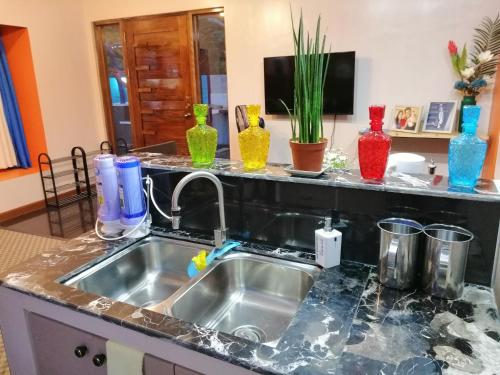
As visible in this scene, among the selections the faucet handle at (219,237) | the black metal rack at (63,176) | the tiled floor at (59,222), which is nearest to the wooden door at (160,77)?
the black metal rack at (63,176)

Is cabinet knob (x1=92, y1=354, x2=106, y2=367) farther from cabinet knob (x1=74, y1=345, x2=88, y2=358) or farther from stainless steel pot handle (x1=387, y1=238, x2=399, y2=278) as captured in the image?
stainless steel pot handle (x1=387, y1=238, x2=399, y2=278)

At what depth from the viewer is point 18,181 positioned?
13.0 ft

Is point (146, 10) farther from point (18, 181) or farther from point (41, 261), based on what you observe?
point (41, 261)

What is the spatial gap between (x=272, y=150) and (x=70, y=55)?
2867 mm

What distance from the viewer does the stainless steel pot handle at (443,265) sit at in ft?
2.93

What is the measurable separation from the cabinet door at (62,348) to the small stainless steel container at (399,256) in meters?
0.79

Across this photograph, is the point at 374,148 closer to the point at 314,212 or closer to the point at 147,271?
→ the point at 314,212

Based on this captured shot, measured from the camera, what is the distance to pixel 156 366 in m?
0.87

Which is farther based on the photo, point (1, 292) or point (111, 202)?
point (111, 202)

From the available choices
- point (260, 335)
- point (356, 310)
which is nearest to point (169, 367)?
point (260, 335)

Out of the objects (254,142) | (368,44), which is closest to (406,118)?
(368,44)

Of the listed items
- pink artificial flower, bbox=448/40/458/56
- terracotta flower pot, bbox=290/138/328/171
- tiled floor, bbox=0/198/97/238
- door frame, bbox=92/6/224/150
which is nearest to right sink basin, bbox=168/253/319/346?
terracotta flower pot, bbox=290/138/328/171

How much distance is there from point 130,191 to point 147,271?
1.05 ft

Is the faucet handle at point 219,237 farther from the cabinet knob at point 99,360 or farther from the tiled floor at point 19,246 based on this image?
the tiled floor at point 19,246
